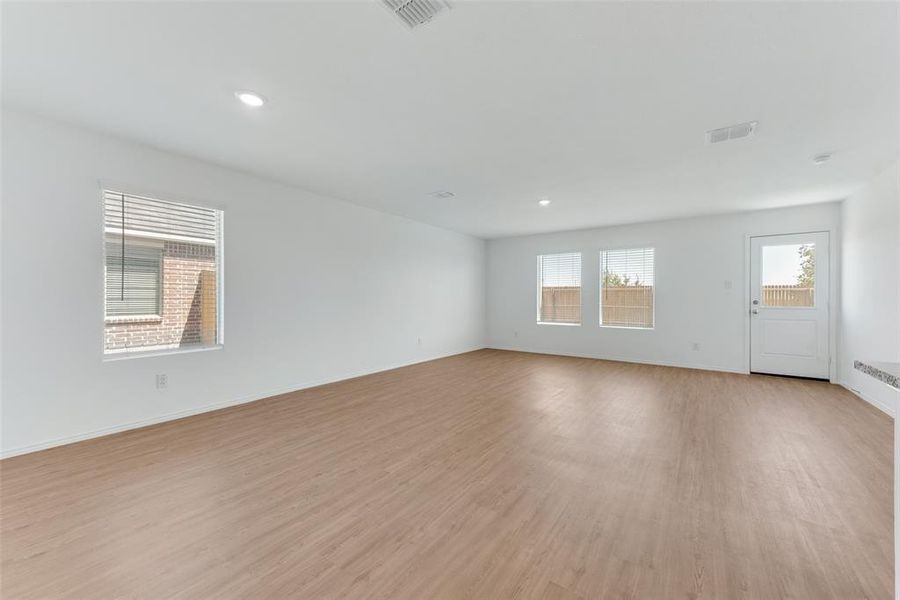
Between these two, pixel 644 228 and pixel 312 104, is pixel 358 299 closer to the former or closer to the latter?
pixel 312 104

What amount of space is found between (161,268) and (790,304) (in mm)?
8234

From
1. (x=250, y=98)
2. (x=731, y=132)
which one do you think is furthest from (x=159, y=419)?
(x=731, y=132)

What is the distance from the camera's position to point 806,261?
5.27 metres

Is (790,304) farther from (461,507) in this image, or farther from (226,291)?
(226,291)

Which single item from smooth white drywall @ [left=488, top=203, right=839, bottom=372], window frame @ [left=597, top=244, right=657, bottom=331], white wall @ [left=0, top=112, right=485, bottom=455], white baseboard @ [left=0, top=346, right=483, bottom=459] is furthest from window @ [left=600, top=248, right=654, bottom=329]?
white baseboard @ [left=0, top=346, right=483, bottom=459]

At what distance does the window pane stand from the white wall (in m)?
5.61

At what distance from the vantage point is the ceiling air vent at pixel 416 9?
171 cm

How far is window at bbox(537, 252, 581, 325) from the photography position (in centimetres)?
735

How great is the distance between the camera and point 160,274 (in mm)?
3518

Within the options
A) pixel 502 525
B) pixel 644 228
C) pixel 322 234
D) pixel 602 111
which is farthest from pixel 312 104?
pixel 644 228

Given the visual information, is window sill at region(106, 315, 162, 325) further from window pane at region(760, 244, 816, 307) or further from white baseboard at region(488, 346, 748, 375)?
window pane at region(760, 244, 816, 307)

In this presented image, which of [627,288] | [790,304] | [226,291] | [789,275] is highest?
[789,275]

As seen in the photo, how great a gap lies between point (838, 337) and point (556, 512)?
578 centimetres

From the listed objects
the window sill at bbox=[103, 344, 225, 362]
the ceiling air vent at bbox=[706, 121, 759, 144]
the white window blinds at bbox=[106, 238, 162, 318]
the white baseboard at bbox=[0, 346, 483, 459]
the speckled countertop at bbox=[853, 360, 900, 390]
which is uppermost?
the ceiling air vent at bbox=[706, 121, 759, 144]
